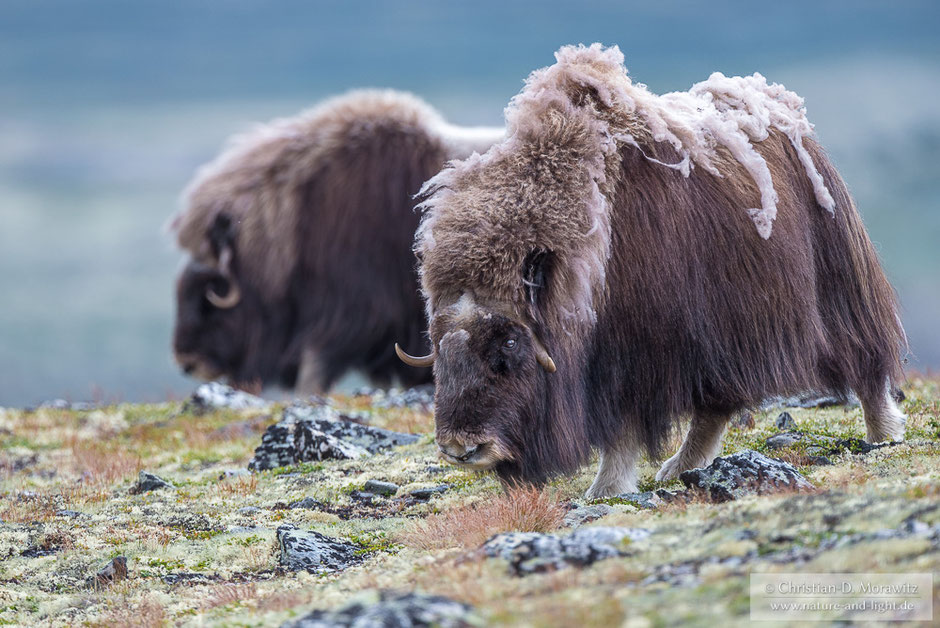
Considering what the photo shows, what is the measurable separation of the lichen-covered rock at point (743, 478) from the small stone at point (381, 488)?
1.64 metres

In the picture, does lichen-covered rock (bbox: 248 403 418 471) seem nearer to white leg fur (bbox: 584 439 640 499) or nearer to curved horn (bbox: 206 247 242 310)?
white leg fur (bbox: 584 439 640 499)

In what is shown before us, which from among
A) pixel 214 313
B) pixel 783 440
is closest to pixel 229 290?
pixel 214 313

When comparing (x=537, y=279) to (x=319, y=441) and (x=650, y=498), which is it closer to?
(x=650, y=498)

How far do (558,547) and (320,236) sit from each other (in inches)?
333

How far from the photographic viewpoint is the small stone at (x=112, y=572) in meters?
4.51

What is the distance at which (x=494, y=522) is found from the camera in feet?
14.3

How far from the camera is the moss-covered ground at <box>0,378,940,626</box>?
3.09m

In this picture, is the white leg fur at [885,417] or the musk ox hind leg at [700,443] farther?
the white leg fur at [885,417]

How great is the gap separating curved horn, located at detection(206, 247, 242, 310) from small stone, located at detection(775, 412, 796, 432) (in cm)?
727

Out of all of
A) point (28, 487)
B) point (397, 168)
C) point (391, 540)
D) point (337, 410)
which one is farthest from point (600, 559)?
point (397, 168)

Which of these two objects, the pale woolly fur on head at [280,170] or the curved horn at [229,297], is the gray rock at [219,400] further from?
the curved horn at [229,297]

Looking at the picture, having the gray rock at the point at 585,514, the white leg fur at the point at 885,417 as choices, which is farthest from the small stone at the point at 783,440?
the gray rock at the point at 585,514

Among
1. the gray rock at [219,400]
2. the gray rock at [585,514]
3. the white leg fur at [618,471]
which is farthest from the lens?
the gray rock at [219,400]

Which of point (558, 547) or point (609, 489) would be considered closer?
point (558, 547)
